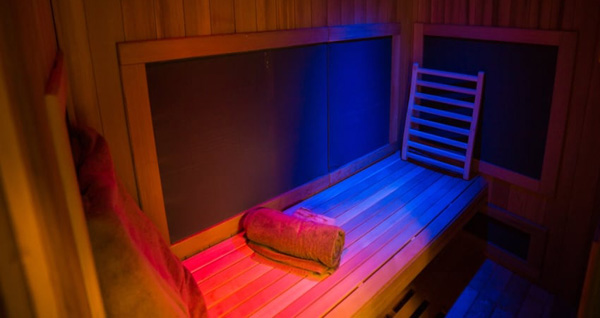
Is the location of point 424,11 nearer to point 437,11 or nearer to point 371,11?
point 437,11

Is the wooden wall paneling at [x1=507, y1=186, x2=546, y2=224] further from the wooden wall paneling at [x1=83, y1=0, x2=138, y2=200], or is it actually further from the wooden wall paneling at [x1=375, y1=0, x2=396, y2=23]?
the wooden wall paneling at [x1=83, y1=0, x2=138, y2=200]

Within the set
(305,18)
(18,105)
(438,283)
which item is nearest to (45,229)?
→ (18,105)

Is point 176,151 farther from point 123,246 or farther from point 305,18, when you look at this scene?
point 305,18

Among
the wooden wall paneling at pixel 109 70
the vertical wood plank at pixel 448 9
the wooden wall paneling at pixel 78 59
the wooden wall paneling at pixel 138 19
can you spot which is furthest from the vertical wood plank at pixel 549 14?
the wooden wall paneling at pixel 78 59

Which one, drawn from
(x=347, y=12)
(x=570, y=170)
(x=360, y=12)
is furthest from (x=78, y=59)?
(x=570, y=170)

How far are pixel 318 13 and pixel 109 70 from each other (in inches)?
54.1

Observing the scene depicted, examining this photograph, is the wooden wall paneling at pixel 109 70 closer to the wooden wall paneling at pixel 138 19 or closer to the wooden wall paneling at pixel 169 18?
the wooden wall paneling at pixel 138 19

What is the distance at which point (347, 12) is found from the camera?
2.87 meters

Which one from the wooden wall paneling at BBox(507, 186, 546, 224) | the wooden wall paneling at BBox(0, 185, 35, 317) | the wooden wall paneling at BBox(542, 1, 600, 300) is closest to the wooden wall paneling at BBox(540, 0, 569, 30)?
the wooden wall paneling at BBox(542, 1, 600, 300)

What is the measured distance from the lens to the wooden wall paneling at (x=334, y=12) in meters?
2.74

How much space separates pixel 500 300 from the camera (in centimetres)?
298

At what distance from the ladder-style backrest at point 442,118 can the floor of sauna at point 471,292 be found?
0.66 metres

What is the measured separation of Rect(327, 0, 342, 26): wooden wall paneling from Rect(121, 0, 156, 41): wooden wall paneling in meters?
1.21

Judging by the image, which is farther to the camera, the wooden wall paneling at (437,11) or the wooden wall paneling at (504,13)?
the wooden wall paneling at (437,11)
